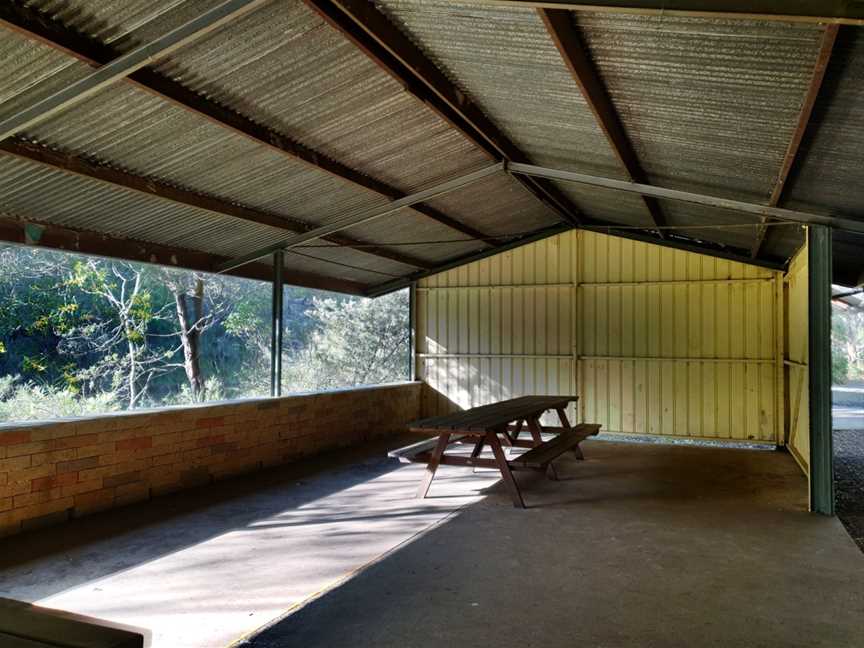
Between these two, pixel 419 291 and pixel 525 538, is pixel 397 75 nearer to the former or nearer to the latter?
pixel 525 538

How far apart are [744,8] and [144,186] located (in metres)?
4.97

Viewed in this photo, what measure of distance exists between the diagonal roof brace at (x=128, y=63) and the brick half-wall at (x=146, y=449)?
2310 mm

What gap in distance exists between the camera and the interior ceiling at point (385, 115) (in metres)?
3.46

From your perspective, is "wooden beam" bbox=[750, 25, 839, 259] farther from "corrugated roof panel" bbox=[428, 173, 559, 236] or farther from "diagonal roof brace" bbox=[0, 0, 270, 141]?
"corrugated roof panel" bbox=[428, 173, 559, 236]

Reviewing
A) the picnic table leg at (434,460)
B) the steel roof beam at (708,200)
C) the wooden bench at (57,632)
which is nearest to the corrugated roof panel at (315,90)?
the steel roof beam at (708,200)

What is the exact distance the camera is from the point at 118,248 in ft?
22.6

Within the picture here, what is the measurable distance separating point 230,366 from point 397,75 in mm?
17164

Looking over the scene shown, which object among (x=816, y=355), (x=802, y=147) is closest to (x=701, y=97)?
(x=802, y=147)

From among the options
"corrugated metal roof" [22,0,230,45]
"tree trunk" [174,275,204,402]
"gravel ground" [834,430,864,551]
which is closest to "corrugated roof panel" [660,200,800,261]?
"gravel ground" [834,430,864,551]

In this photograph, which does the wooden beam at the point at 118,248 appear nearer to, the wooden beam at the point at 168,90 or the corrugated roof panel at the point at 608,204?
the wooden beam at the point at 168,90

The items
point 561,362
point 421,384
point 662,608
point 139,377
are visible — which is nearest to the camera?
point 662,608

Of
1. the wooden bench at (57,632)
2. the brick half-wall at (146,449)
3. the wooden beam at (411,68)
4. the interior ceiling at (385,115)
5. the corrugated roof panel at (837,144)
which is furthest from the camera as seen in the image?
the brick half-wall at (146,449)

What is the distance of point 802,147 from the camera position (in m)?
4.24

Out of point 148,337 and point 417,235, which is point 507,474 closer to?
point 417,235
